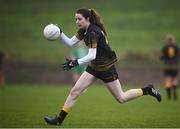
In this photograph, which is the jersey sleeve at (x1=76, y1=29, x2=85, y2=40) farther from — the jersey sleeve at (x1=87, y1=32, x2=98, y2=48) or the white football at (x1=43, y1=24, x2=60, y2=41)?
the jersey sleeve at (x1=87, y1=32, x2=98, y2=48)

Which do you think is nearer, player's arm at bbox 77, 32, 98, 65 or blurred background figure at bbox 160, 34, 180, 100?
player's arm at bbox 77, 32, 98, 65

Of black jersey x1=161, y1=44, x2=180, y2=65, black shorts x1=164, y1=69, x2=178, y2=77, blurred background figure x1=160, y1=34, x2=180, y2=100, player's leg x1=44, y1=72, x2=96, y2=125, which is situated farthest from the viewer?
black shorts x1=164, y1=69, x2=178, y2=77

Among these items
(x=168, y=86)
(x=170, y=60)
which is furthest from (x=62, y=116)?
(x=170, y=60)

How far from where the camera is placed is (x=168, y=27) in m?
41.9

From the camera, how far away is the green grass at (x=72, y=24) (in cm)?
3900

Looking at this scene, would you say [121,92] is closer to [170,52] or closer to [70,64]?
[70,64]

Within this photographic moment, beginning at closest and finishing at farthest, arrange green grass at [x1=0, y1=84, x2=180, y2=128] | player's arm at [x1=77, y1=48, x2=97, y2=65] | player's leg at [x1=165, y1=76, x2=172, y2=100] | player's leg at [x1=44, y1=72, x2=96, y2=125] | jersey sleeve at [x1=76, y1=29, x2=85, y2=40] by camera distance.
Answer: player's arm at [x1=77, y1=48, x2=97, y2=65] → player's leg at [x1=44, y1=72, x2=96, y2=125] → jersey sleeve at [x1=76, y1=29, x2=85, y2=40] → green grass at [x1=0, y1=84, x2=180, y2=128] → player's leg at [x1=165, y1=76, x2=172, y2=100]

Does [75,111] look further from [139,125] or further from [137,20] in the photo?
[137,20]

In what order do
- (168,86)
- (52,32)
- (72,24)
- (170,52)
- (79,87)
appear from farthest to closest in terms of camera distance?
(72,24) → (170,52) → (168,86) → (52,32) → (79,87)

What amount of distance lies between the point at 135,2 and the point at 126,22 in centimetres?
420

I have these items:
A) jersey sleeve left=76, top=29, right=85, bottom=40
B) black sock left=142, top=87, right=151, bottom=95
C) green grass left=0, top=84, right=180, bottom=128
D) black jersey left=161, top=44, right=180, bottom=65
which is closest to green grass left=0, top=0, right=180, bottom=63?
black jersey left=161, top=44, right=180, bottom=65

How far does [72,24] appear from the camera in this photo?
42.6 m

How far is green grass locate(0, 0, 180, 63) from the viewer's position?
3900 cm

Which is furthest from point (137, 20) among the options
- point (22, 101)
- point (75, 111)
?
point (75, 111)
